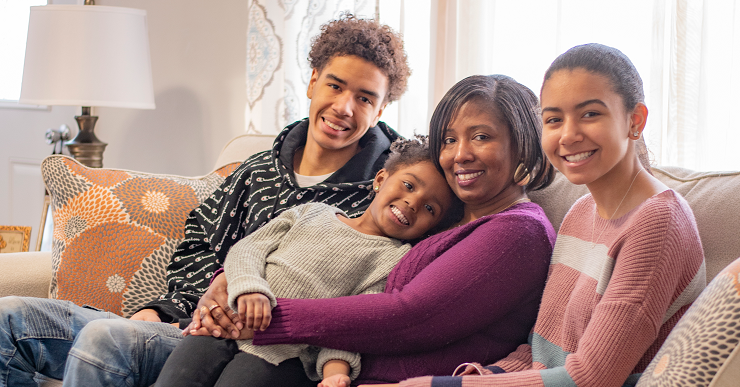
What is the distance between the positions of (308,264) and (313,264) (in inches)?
0.4

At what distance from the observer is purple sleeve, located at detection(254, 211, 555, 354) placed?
42.4 inches

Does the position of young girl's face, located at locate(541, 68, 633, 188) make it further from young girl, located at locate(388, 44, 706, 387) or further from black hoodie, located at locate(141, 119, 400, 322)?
black hoodie, located at locate(141, 119, 400, 322)

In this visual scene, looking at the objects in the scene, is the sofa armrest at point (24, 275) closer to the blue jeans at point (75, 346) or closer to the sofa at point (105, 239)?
the sofa at point (105, 239)

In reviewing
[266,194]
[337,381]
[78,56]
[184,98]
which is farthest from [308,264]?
[184,98]

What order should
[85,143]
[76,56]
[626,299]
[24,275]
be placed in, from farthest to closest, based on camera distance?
[85,143], [76,56], [24,275], [626,299]

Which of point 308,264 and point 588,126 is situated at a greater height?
point 588,126

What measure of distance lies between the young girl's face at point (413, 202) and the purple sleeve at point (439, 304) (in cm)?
21

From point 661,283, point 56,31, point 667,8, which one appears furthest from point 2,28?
point 661,283

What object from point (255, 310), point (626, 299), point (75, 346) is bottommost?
point (75, 346)

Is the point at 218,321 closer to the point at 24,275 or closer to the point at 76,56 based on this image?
the point at 24,275

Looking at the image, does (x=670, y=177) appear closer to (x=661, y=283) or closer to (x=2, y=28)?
(x=661, y=283)

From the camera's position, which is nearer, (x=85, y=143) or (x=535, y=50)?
(x=535, y=50)

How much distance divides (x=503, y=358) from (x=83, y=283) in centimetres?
117

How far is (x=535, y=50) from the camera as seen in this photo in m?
1.93
